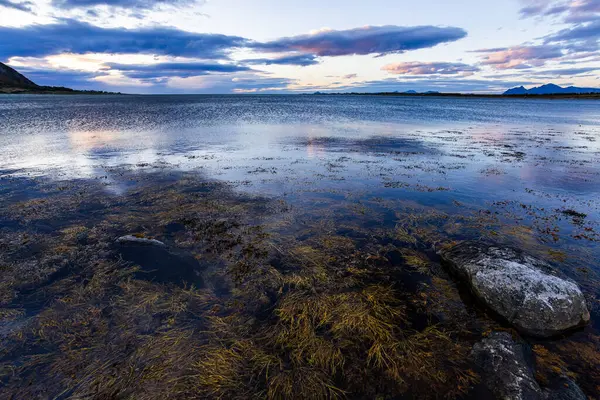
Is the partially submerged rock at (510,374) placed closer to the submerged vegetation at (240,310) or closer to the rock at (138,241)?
the submerged vegetation at (240,310)

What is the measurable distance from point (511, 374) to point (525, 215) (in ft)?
33.3

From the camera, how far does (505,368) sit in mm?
5426

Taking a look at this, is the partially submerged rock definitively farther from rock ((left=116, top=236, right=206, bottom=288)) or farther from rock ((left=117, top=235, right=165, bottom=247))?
rock ((left=117, top=235, right=165, bottom=247))

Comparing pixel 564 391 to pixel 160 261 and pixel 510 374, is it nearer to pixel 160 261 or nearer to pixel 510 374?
pixel 510 374

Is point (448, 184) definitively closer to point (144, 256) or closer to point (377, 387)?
point (377, 387)

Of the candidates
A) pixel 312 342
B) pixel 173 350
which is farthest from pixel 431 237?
pixel 173 350

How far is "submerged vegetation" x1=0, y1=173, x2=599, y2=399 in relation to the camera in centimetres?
538

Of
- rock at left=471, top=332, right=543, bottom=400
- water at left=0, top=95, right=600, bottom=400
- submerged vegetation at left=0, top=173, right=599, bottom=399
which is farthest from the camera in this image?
water at left=0, top=95, right=600, bottom=400

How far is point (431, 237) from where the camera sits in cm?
1084

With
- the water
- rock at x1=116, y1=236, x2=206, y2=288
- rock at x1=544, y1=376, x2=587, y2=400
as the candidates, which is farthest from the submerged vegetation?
the water

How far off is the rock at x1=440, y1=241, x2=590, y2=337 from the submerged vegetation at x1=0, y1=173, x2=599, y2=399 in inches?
17.4

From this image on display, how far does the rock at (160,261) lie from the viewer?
831 cm

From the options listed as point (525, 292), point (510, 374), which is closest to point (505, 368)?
point (510, 374)

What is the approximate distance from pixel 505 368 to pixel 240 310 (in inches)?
224
